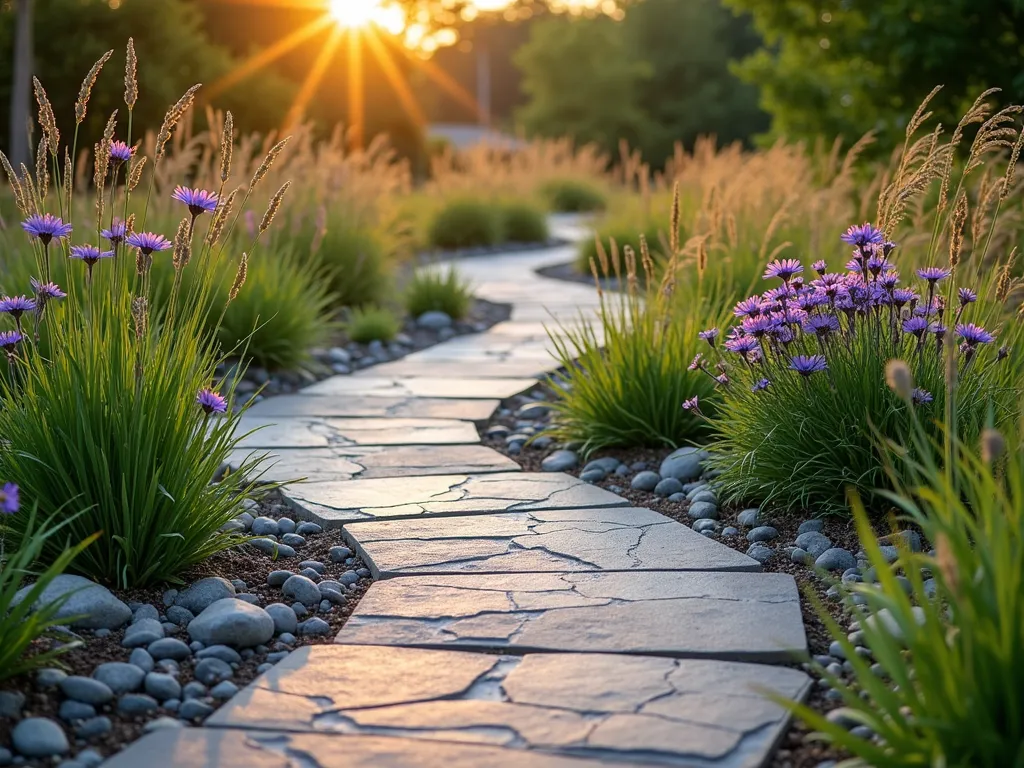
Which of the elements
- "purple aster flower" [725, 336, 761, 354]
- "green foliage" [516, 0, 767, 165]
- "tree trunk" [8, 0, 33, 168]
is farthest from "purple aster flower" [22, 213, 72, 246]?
"green foliage" [516, 0, 767, 165]

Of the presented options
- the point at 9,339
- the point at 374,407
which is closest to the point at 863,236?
the point at 9,339

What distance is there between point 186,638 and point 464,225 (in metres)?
10.7

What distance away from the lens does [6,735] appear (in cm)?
196

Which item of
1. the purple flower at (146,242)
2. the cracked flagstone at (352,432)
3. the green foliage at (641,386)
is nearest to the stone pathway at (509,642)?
the cracked flagstone at (352,432)

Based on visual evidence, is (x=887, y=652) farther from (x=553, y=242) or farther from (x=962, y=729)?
(x=553, y=242)

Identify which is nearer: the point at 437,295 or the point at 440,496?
the point at 440,496

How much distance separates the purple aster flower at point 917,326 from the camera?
2883 mm

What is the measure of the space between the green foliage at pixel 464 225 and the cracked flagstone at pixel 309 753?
1116 centimetres

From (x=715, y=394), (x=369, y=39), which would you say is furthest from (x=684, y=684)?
(x=369, y=39)

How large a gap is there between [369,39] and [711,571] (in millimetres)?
21425

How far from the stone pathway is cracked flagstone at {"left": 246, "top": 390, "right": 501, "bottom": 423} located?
0.68m

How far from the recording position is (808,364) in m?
3.01

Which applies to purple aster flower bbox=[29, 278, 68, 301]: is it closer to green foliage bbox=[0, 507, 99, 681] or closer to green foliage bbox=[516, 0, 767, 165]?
green foliage bbox=[0, 507, 99, 681]

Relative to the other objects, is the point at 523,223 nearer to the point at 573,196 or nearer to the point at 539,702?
the point at 573,196
